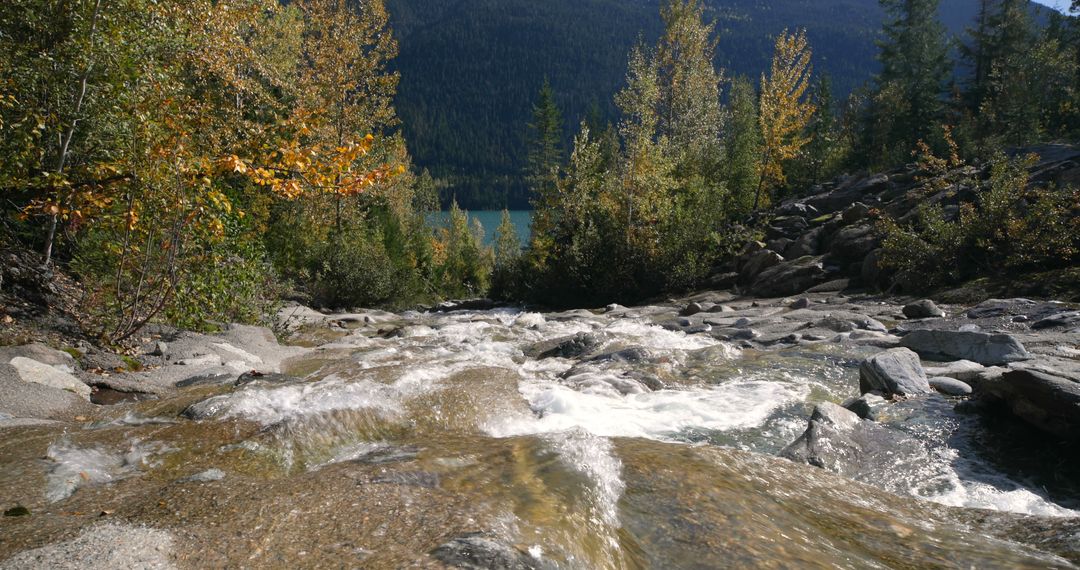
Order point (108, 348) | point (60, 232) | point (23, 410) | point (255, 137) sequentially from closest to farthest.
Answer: point (23, 410)
point (255, 137)
point (108, 348)
point (60, 232)

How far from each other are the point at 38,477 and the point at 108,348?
5057 millimetres

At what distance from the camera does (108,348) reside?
770 centimetres

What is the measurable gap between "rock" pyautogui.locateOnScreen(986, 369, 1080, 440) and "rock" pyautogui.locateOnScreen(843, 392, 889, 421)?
1.15 meters

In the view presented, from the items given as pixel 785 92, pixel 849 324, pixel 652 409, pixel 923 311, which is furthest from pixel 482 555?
pixel 785 92

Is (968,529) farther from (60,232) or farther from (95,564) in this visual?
(60,232)

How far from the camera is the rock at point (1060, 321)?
379 inches

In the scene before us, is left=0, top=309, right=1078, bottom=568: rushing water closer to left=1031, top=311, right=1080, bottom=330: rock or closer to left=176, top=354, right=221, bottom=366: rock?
left=176, top=354, right=221, bottom=366: rock

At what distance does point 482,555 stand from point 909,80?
5577 centimetres

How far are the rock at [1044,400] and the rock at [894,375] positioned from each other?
1143mm

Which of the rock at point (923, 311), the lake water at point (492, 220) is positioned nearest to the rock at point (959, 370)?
the rock at point (923, 311)

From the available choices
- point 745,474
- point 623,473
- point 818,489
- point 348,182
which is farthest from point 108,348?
point 818,489

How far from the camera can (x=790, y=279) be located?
18734 mm

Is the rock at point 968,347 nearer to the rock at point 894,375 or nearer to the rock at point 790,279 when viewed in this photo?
the rock at point 894,375

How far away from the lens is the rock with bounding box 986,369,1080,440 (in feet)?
16.2
